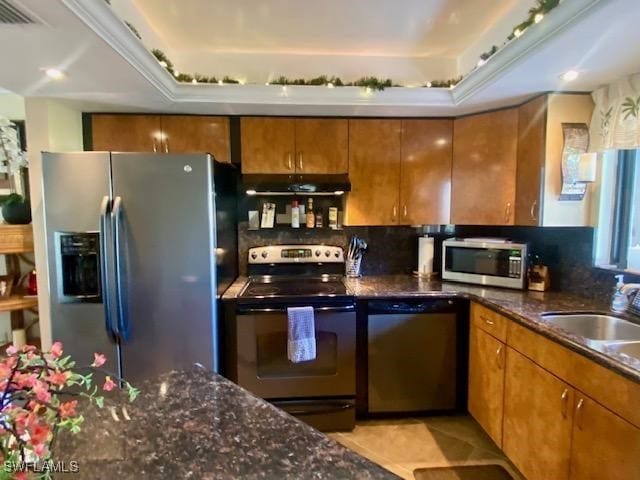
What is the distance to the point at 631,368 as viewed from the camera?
1.25 metres

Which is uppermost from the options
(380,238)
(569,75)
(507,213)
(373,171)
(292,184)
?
(569,75)

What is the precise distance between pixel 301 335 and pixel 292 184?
1041 millimetres

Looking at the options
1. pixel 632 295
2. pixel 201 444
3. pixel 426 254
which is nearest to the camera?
pixel 201 444

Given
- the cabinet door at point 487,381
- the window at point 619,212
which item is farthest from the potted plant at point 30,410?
the window at point 619,212

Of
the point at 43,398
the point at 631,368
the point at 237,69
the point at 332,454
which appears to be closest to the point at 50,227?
the point at 237,69

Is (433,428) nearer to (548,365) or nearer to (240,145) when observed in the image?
(548,365)

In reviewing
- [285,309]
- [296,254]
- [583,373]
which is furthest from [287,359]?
[583,373]

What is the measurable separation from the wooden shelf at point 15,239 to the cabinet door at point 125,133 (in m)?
0.71

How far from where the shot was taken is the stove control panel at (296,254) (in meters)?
2.91

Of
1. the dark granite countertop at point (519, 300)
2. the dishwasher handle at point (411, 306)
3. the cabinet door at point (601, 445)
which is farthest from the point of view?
the dishwasher handle at point (411, 306)

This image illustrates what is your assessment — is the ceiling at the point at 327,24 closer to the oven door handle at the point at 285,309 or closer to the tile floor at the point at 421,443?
the oven door handle at the point at 285,309

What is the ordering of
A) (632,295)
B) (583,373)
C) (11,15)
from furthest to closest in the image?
(632,295) → (583,373) → (11,15)

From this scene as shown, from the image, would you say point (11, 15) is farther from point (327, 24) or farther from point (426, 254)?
point (426, 254)

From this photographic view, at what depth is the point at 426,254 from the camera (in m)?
2.93
